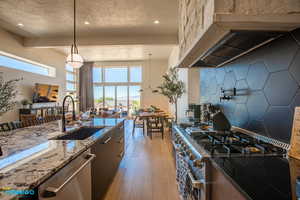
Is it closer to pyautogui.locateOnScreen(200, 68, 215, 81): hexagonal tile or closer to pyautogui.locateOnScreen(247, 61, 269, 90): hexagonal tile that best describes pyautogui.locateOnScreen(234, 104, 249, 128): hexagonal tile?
pyautogui.locateOnScreen(247, 61, 269, 90): hexagonal tile

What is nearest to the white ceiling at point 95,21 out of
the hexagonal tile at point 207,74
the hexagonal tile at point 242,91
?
the hexagonal tile at point 207,74

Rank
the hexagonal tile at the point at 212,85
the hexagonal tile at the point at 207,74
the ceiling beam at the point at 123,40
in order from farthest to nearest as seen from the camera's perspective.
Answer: the ceiling beam at the point at 123,40, the hexagonal tile at the point at 207,74, the hexagonal tile at the point at 212,85

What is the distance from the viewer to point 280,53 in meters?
1.15

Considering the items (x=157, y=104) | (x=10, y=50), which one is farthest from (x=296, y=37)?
(x=157, y=104)

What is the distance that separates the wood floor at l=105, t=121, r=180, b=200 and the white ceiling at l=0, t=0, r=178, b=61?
3485mm

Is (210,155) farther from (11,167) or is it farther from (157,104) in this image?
(157,104)

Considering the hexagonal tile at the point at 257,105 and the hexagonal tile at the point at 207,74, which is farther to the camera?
the hexagonal tile at the point at 207,74

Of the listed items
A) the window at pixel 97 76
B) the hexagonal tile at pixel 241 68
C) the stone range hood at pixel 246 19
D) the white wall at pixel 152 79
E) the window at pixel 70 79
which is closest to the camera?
the stone range hood at pixel 246 19

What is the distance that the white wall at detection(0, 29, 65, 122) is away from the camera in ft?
16.1

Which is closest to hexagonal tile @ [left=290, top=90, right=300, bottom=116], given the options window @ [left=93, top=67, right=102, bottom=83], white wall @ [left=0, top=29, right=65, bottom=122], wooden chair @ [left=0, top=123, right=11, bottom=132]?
wooden chair @ [left=0, top=123, right=11, bottom=132]

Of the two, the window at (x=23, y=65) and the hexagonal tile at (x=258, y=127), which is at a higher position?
the window at (x=23, y=65)

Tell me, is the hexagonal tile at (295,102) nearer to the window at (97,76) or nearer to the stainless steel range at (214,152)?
the stainless steel range at (214,152)

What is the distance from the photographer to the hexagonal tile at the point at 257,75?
1.32 metres

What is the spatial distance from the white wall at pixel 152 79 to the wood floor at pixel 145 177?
18.8 feet
